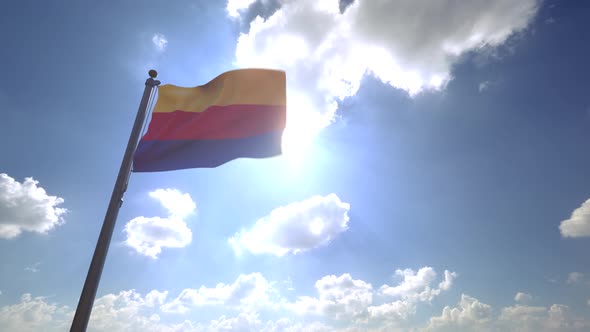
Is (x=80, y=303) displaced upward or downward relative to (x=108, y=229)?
downward

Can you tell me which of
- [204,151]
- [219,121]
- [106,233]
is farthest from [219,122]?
[106,233]

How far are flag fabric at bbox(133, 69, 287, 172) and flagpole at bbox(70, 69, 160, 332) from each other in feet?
4.65

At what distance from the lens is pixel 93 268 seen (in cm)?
753

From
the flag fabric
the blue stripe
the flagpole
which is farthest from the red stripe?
the flagpole

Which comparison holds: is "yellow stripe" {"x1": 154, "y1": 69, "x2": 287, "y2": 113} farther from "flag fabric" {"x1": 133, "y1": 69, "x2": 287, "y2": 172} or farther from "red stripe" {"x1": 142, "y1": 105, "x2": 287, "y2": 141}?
"red stripe" {"x1": 142, "y1": 105, "x2": 287, "y2": 141}

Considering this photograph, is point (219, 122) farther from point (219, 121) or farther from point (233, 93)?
point (233, 93)

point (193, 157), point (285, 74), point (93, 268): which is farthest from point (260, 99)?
point (93, 268)

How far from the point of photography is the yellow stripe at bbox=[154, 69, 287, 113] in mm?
11938

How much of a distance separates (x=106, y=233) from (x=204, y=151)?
14.5 feet

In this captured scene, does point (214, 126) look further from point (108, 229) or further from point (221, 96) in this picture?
point (108, 229)

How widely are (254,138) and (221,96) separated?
2080 mm

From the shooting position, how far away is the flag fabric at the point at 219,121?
1141 cm

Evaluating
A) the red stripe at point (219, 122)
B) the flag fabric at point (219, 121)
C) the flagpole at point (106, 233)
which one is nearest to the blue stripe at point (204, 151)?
the flag fabric at point (219, 121)

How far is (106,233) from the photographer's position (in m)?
8.02
